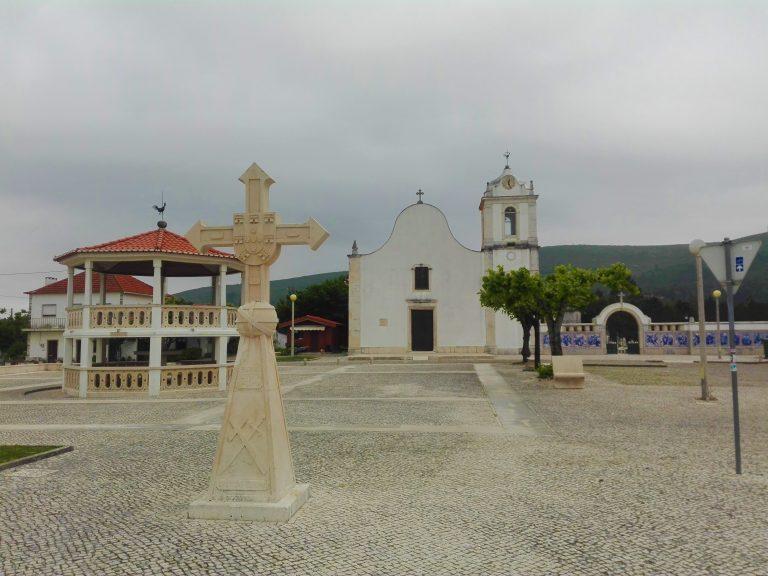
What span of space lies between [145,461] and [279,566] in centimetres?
423

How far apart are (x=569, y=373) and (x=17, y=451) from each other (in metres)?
13.5

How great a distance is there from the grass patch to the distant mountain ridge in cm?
9929

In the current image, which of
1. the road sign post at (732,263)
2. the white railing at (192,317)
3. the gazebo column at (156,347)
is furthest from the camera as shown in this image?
the white railing at (192,317)

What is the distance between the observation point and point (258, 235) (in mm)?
5668

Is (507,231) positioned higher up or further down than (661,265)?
further down

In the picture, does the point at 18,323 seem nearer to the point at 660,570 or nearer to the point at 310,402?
the point at 310,402

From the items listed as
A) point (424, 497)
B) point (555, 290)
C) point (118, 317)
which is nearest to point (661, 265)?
point (555, 290)

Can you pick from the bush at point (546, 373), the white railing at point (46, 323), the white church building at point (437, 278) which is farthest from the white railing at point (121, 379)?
the white railing at point (46, 323)

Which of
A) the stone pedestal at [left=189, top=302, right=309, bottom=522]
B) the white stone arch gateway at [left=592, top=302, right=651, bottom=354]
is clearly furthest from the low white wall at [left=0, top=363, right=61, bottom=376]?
the white stone arch gateway at [left=592, top=302, right=651, bottom=354]

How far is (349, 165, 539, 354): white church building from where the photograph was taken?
3659 cm

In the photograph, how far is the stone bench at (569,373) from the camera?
16.0 metres

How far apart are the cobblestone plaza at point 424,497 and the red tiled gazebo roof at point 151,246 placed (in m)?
6.70

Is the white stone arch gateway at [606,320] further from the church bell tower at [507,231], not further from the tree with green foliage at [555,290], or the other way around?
the tree with green foliage at [555,290]

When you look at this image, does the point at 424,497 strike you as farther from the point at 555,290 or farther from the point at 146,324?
the point at 555,290
